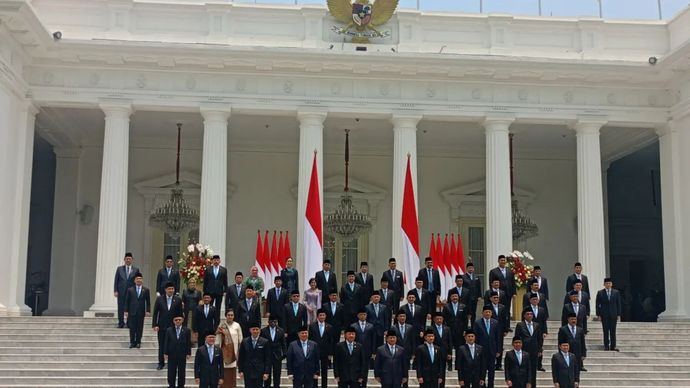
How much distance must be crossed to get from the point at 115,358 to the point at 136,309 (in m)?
0.88

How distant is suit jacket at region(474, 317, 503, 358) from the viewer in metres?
13.0

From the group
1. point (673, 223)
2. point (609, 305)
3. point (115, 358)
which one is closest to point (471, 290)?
point (609, 305)

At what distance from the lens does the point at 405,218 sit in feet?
58.4

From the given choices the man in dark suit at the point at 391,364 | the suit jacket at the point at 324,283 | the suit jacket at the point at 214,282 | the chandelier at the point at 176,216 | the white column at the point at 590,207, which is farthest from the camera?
the chandelier at the point at 176,216

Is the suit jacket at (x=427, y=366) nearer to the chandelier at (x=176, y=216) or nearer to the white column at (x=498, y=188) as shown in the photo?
the white column at (x=498, y=188)

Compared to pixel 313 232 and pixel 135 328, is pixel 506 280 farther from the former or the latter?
pixel 135 328

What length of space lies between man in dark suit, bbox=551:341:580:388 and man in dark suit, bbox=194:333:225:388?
4.82 meters

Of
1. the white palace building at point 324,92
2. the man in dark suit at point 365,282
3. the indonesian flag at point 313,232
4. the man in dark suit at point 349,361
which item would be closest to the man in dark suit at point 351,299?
the man in dark suit at point 365,282

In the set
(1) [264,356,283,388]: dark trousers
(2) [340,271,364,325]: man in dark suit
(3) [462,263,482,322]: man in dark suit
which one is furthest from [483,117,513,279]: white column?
(1) [264,356,283,388]: dark trousers

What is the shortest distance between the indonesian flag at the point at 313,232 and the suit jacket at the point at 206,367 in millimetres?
5345

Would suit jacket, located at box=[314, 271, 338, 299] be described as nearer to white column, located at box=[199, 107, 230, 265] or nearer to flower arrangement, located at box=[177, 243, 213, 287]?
flower arrangement, located at box=[177, 243, 213, 287]

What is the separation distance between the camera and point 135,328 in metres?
14.7

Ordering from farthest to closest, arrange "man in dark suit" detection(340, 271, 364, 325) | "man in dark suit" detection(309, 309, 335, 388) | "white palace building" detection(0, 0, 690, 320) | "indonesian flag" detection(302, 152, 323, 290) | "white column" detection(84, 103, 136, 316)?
"white palace building" detection(0, 0, 690, 320)
"white column" detection(84, 103, 136, 316)
"indonesian flag" detection(302, 152, 323, 290)
"man in dark suit" detection(340, 271, 364, 325)
"man in dark suit" detection(309, 309, 335, 388)

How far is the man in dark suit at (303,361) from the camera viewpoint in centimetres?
→ 1220
